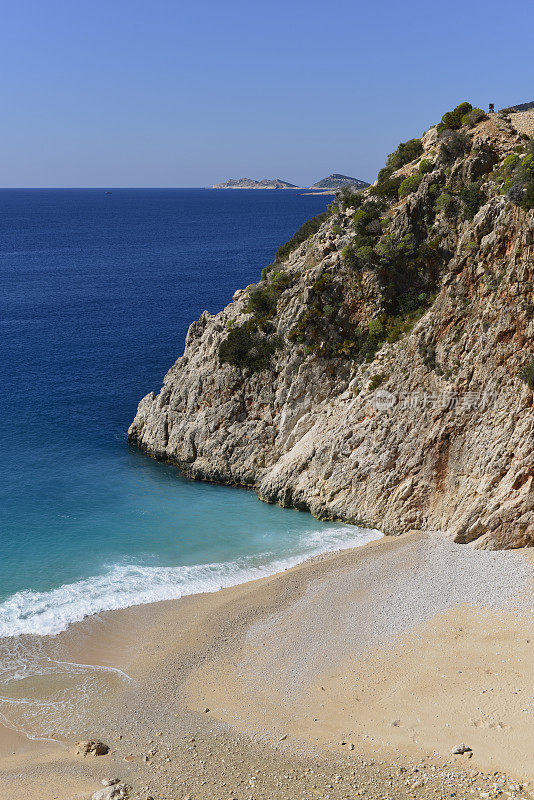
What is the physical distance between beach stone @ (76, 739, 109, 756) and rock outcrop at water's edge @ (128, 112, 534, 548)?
57.7ft

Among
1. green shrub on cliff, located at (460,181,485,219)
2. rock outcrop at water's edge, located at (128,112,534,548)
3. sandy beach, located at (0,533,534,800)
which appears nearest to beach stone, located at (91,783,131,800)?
sandy beach, located at (0,533,534,800)

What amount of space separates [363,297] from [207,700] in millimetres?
23793

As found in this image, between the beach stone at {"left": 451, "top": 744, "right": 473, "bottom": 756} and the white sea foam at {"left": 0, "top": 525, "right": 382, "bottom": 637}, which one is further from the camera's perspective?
the white sea foam at {"left": 0, "top": 525, "right": 382, "bottom": 637}

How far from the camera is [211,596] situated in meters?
27.9

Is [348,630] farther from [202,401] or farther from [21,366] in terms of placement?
[21,366]

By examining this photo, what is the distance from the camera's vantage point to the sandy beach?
58.5ft

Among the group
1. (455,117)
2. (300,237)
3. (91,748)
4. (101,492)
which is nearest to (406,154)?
(455,117)

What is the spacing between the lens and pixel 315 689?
21578 mm

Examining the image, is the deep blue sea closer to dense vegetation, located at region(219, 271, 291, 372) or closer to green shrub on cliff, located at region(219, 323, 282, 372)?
green shrub on cliff, located at region(219, 323, 282, 372)

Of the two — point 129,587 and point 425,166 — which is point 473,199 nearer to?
point 425,166

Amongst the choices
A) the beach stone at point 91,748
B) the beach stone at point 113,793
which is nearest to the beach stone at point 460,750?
the beach stone at point 113,793

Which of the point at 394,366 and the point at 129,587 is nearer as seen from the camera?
the point at 129,587

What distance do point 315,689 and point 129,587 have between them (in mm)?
10369

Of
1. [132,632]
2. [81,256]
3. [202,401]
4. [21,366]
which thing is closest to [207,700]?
[132,632]
